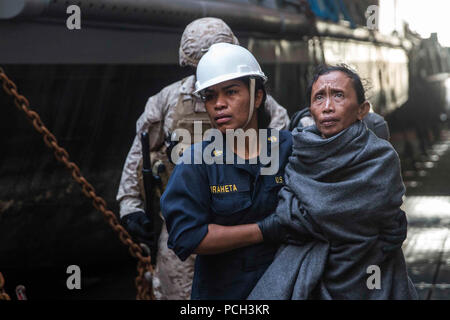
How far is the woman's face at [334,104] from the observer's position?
6.62 feet

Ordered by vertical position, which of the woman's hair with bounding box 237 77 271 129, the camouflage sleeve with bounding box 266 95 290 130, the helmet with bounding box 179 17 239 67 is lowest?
the camouflage sleeve with bounding box 266 95 290 130

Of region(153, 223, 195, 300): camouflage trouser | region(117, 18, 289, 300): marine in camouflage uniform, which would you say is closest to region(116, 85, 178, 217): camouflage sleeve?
region(117, 18, 289, 300): marine in camouflage uniform

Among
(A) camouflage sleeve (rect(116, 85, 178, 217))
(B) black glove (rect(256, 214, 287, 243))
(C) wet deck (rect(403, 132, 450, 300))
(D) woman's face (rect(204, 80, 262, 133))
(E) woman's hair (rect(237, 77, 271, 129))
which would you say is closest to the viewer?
(B) black glove (rect(256, 214, 287, 243))

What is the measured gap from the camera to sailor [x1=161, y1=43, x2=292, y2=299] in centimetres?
204

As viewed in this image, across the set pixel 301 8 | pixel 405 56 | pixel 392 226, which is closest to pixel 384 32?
pixel 405 56

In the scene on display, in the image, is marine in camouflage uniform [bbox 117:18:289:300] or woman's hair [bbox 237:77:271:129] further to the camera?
marine in camouflage uniform [bbox 117:18:289:300]

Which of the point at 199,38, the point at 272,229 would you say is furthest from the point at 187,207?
the point at 199,38

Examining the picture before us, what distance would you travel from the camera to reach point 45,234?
209 inches

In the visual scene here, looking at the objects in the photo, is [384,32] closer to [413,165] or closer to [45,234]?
[413,165]

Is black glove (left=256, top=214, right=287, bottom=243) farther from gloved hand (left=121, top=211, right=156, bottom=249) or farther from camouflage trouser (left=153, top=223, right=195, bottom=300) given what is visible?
camouflage trouser (left=153, top=223, right=195, bottom=300)

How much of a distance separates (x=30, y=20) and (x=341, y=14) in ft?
25.0

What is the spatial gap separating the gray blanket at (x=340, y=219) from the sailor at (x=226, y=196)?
115mm

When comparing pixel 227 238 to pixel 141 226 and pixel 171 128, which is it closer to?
pixel 141 226

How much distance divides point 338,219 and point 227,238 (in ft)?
0.99
